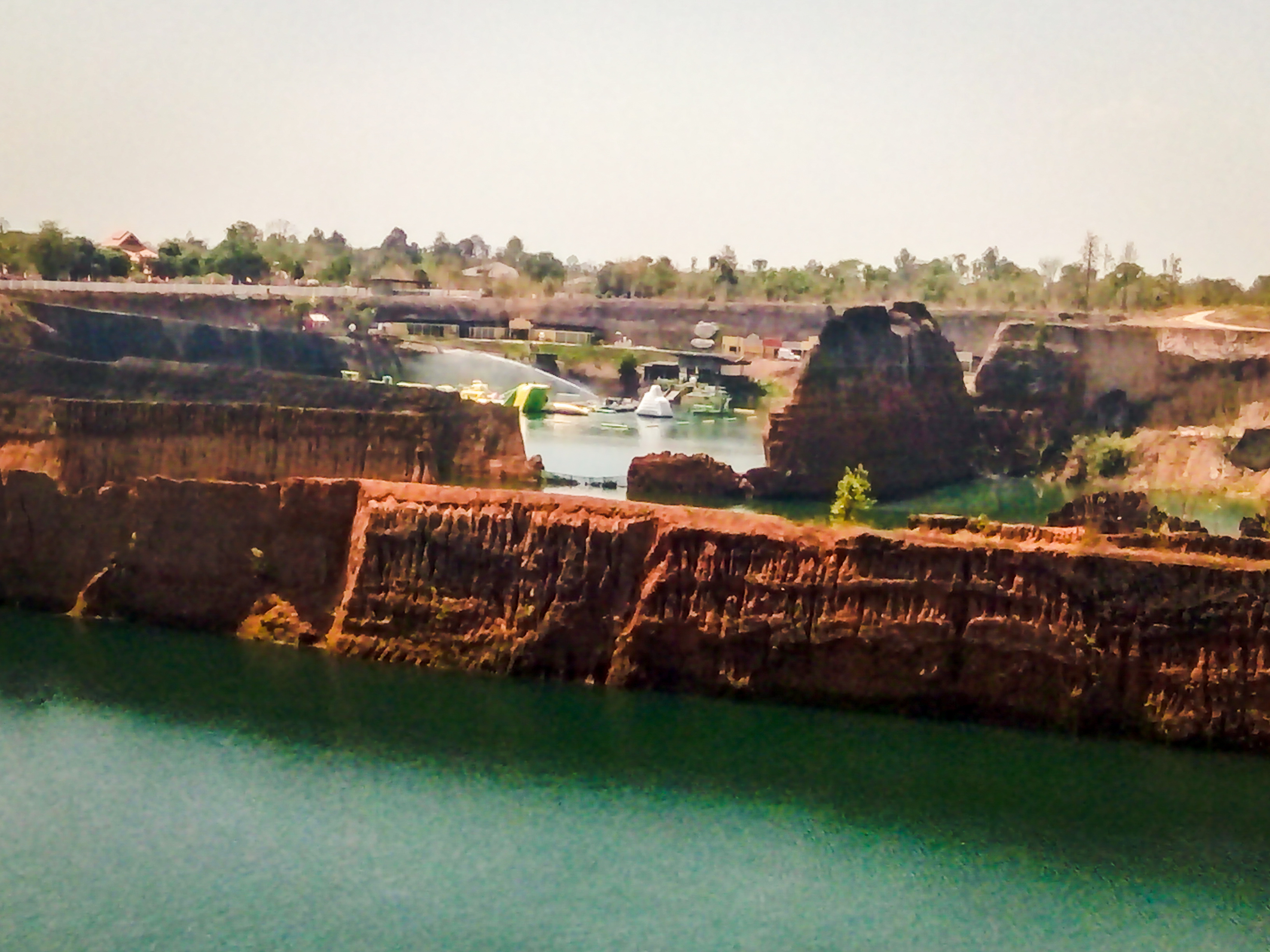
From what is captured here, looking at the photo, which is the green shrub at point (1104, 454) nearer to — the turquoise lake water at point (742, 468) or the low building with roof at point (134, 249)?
the turquoise lake water at point (742, 468)

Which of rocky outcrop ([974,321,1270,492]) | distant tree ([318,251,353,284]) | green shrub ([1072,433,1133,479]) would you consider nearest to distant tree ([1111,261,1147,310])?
rocky outcrop ([974,321,1270,492])

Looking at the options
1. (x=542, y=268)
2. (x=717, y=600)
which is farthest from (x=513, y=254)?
(x=717, y=600)

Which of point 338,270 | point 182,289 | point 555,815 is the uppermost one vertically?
point 338,270

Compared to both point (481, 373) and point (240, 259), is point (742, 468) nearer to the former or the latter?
point (481, 373)

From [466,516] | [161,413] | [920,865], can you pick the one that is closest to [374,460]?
[161,413]

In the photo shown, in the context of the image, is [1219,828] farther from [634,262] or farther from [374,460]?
[634,262]

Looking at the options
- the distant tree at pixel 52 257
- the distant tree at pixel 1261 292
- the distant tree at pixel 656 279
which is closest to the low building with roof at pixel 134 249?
the distant tree at pixel 52 257
